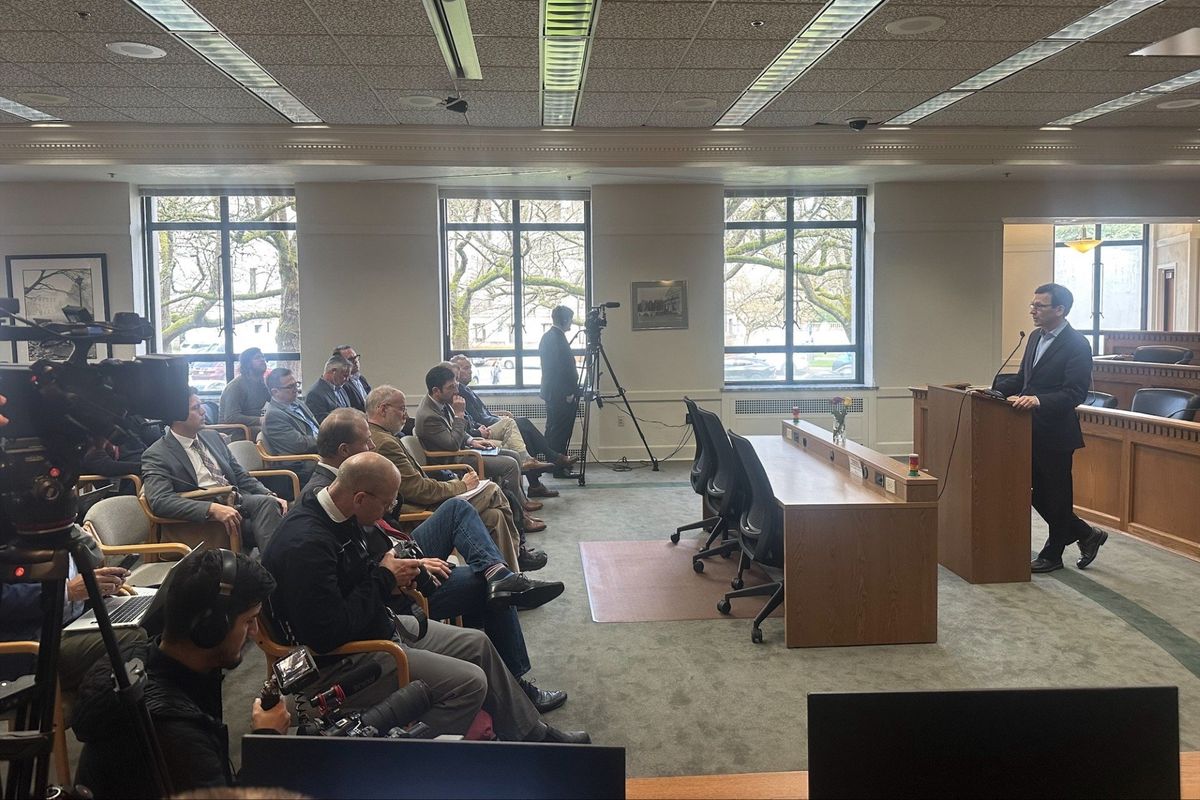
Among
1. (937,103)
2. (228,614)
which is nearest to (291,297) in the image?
(937,103)

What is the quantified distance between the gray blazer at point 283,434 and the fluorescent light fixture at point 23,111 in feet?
10.8

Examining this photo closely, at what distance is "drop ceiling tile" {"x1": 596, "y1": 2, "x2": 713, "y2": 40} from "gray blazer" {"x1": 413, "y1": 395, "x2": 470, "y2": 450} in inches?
97.1

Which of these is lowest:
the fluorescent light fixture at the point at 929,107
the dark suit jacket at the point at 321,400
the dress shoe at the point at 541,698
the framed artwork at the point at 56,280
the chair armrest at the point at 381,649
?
the dress shoe at the point at 541,698

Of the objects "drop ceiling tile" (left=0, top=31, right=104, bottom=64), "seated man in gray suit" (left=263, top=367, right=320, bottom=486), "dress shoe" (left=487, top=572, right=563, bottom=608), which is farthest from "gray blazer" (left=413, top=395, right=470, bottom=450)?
"drop ceiling tile" (left=0, top=31, right=104, bottom=64)

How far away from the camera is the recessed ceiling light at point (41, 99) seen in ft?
20.2

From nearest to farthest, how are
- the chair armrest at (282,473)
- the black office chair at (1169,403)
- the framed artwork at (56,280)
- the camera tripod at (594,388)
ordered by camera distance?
the chair armrest at (282,473) < the black office chair at (1169,403) < the camera tripod at (594,388) < the framed artwork at (56,280)

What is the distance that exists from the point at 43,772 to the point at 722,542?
13.7 ft

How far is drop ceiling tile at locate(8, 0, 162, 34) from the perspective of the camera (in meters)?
4.34

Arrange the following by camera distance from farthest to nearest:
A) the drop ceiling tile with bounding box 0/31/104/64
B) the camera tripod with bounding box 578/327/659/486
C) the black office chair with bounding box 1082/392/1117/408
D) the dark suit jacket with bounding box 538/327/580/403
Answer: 1. the camera tripod with bounding box 578/327/659/486
2. the dark suit jacket with bounding box 538/327/580/403
3. the black office chair with bounding box 1082/392/1117/408
4. the drop ceiling tile with bounding box 0/31/104/64

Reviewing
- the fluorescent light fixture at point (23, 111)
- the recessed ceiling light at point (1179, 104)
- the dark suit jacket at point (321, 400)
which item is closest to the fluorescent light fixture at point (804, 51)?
the recessed ceiling light at point (1179, 104)

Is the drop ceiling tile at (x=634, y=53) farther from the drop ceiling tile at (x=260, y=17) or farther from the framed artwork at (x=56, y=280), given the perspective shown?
the framed artwork at (x=56, y=280)

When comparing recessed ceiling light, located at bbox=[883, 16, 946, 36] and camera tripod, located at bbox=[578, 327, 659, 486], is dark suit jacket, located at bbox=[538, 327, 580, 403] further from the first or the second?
recessed ceiling light, located at bbox=[883, 16, 946, 36]

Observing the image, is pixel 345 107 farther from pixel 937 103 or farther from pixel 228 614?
pixel 228 614

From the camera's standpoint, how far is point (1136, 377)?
25.9 feet
